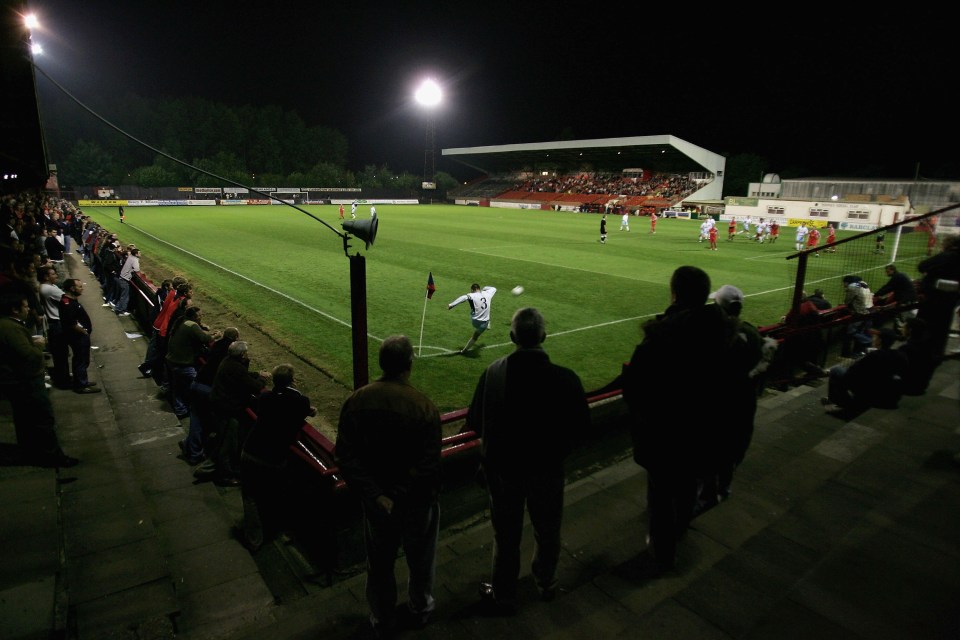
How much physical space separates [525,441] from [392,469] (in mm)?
779

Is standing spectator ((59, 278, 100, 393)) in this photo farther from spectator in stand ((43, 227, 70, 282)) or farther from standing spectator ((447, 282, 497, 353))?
spectator in stand ((43, 227, 70, 282))

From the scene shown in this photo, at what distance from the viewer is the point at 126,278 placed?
516 inches

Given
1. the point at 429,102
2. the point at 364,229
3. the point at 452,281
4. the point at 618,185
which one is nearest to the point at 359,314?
the point at 364,229

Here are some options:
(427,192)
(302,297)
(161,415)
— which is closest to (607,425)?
(161,415)

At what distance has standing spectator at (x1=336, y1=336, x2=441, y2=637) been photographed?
10.1ft

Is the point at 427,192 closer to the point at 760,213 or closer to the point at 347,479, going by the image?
the point at 760,213

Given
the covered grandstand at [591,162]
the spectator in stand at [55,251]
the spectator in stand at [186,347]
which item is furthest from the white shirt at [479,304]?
the covered grandstand at [591,162]

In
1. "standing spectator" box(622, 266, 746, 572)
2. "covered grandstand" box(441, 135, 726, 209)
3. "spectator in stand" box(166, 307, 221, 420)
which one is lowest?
"spectator in stand" box(166, 307, 221, 420)

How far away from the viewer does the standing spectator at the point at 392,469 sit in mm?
3092

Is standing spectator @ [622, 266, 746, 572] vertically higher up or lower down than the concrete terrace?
higher up

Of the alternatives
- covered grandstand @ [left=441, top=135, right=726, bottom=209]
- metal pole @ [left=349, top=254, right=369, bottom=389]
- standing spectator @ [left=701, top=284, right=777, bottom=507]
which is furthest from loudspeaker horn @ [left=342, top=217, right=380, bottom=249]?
covered grandstand @ [left=441, top=135, right=726, bottom=209]

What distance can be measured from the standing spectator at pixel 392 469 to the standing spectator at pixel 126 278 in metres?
12.5

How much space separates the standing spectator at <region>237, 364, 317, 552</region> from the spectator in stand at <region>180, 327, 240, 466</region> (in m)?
1.96

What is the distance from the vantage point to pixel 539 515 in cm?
340
